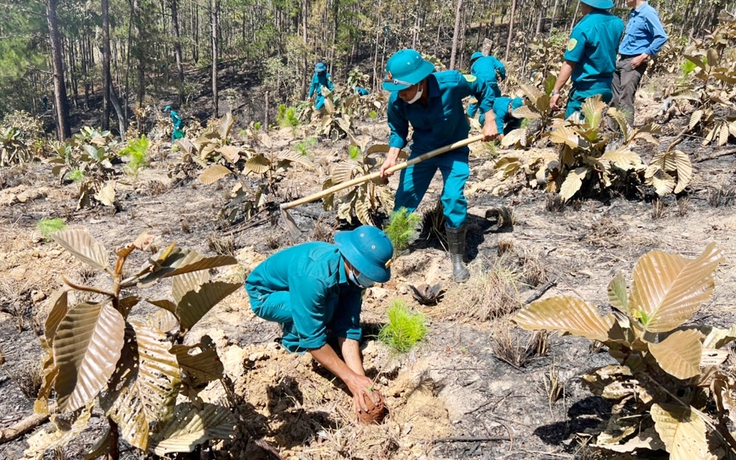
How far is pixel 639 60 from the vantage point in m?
4.30

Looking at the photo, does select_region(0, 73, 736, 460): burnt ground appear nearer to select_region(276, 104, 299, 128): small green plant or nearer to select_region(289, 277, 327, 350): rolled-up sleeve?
select_region(289, 277, 327, 350): rolled-up sleeve

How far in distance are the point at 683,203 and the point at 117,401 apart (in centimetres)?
402

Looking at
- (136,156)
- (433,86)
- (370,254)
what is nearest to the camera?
(370,254)

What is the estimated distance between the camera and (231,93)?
2855 cm

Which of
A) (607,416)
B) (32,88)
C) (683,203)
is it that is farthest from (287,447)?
(32,88)

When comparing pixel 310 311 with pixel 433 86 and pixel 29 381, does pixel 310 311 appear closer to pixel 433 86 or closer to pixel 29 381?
pixel 29 381

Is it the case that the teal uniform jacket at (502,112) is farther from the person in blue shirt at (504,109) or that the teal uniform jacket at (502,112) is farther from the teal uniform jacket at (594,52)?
the teal uniform jacket at (594,52)

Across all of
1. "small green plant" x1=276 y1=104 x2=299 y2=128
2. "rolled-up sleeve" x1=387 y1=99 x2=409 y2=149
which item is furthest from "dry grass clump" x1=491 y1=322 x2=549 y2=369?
"small green plant" x1=276 y1=104 x2=299 y2=128

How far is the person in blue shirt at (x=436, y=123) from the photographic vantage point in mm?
3156

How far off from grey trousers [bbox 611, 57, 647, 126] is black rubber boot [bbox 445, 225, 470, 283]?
2313mm

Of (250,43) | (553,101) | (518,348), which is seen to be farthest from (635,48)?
(250,43)

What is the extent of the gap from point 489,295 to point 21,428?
2.54 meters

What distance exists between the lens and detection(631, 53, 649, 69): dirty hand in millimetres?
4285

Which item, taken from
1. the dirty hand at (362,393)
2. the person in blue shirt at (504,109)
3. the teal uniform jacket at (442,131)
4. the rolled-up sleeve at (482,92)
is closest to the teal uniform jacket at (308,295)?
the dirty hand at (362,393)
